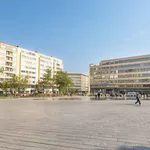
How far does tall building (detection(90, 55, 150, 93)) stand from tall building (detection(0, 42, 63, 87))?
2789cm

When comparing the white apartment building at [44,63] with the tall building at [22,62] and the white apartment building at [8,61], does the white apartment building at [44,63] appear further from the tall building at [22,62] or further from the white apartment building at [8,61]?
the white apartment building at [8,61]

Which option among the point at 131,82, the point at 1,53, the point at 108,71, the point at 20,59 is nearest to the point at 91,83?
the point at 108,71

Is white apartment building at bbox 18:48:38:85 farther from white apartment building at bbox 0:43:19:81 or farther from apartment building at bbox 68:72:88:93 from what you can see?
apartment building at bbox 68:72:88:93

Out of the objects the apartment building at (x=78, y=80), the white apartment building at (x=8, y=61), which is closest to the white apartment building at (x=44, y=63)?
the white apartment building at (x=8, y=61)

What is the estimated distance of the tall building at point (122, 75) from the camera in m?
93.8

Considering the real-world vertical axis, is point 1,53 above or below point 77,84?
above

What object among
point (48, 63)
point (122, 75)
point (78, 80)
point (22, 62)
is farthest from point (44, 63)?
point (78, 80)

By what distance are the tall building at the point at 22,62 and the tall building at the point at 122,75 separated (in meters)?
27.9

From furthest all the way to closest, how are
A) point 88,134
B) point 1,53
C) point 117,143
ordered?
1. point 1,53
2. point 88,134
3. point 117,143

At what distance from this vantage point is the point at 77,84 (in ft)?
554

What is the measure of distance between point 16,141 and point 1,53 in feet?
263

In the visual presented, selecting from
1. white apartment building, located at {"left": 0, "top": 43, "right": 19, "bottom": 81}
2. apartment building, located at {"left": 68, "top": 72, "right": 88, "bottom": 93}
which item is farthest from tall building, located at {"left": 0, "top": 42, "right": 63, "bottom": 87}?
apartment building, located at {"left": 68, "top": 72, "right": 88, "bottom": 93}

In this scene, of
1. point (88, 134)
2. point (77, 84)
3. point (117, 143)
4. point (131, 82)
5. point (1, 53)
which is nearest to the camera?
point (117, 143)

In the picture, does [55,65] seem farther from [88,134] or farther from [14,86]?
[88,134]
